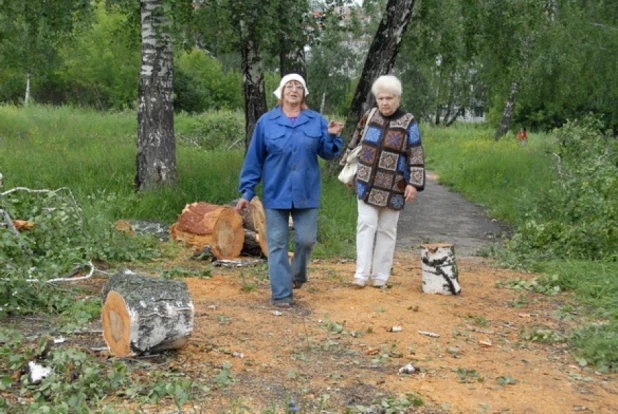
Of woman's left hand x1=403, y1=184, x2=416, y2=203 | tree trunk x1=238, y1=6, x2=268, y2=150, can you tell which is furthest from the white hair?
tree trunk x1=238, y1=6, x2=268, y2=150

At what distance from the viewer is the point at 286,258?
277 inches

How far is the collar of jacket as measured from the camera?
690cm

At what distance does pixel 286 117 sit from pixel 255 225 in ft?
9.92

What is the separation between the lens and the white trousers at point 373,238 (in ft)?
25.1

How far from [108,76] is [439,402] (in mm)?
40733

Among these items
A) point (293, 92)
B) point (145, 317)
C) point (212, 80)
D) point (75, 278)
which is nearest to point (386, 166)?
point (293, 92)

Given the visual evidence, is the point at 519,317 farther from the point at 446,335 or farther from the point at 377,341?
the point at 377,341

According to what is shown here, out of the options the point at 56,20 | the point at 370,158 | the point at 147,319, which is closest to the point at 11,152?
the point at 56,20

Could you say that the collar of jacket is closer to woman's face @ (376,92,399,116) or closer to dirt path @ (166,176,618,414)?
woman's face @ (376,92,399,116)

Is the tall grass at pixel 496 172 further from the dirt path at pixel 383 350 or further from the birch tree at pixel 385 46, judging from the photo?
the dirt path at pixel 383 350

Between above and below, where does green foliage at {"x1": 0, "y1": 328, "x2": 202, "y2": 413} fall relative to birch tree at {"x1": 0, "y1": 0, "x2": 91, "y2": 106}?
below

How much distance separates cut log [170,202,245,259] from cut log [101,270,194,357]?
3839 mm

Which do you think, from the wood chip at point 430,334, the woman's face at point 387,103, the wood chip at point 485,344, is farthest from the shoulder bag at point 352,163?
the wood chip at point 485,344

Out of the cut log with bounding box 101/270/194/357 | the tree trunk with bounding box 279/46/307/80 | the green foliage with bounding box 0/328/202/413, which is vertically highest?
the tree trunk with bounding box 279/46/307/80
